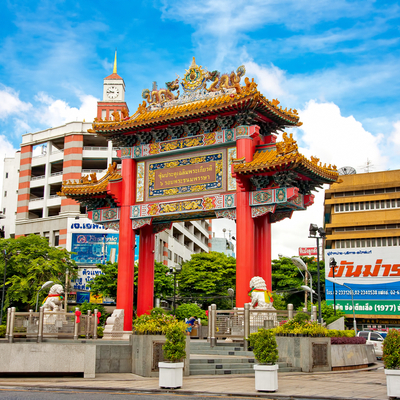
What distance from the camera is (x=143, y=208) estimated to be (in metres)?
28.0

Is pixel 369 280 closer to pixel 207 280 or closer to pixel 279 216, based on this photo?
pixel 207 280

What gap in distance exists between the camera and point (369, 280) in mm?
62219

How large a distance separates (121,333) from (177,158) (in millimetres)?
9359

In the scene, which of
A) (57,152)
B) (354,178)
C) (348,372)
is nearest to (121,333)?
(348,372)

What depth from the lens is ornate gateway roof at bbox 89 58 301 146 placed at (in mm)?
25172

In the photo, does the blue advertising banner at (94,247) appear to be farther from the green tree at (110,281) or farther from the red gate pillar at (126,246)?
the red gate pillar at (126,246)

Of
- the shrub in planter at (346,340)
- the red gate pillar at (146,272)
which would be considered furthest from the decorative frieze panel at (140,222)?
the shrub in planter at (346,340)

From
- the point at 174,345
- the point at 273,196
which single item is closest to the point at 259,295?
the point at 273,196

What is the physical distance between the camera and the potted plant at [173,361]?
14.1 m

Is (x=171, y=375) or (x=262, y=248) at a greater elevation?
(x=262, y=248)

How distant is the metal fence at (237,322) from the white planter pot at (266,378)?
772 cm

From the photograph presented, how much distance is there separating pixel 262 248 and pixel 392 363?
13731 mm

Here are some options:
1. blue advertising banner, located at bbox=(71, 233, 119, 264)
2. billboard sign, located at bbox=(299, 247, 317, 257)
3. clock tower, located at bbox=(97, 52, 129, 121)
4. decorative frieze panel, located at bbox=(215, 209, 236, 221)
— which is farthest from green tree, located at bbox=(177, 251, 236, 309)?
decorative frieze panel, located at bbox=(215, 209, 236, 221)

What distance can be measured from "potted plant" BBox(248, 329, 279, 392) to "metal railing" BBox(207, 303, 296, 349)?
7037mm
